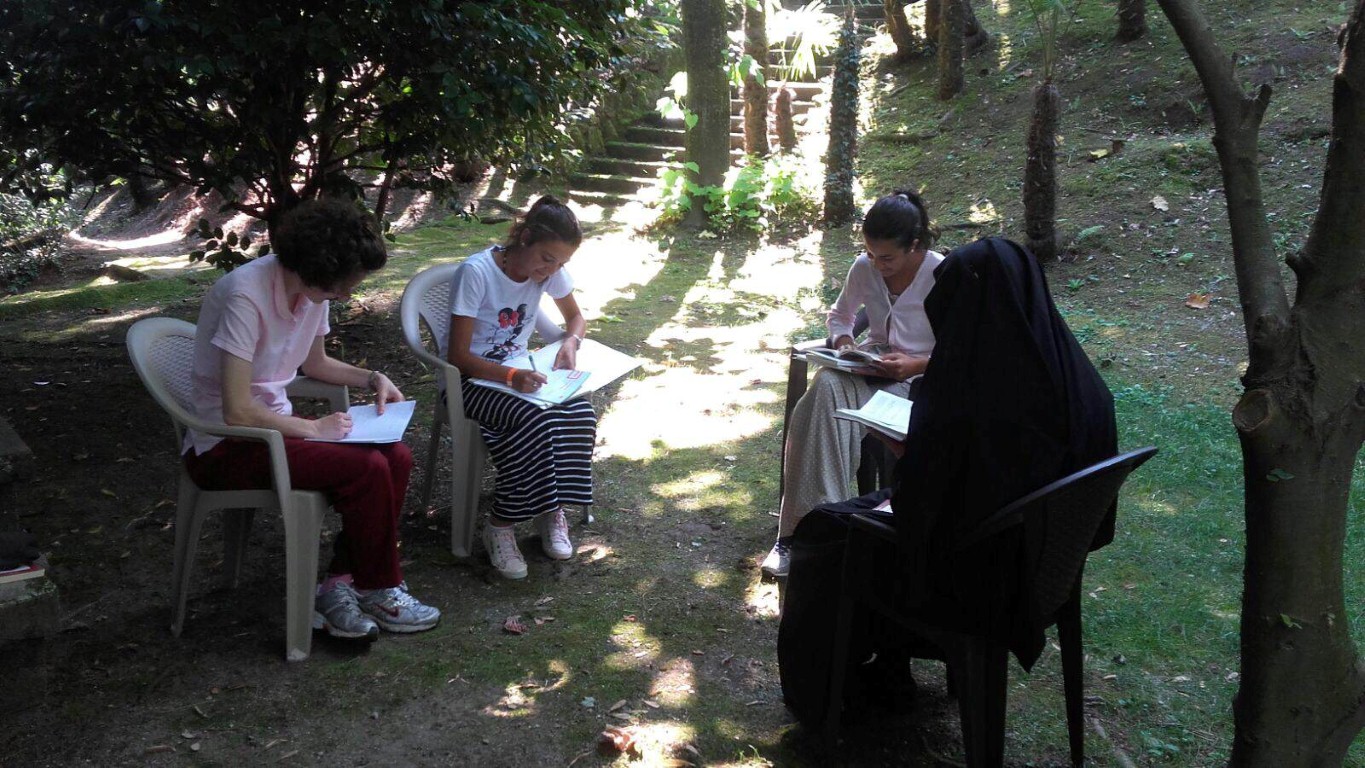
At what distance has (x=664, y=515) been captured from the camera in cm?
491

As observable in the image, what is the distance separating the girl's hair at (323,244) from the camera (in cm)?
346

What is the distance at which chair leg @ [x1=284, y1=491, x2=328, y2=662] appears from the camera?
3471mm

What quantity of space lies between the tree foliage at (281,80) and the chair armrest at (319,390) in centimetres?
149

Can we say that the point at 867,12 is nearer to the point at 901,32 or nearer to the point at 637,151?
the point at 901,32

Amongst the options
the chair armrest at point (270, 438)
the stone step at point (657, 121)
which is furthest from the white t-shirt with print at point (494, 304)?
the stone step at point (657, 121)

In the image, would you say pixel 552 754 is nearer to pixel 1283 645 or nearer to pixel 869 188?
pixel 1283 645

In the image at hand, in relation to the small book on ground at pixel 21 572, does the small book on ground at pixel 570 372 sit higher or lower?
higher

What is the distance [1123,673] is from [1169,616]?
0.45 m

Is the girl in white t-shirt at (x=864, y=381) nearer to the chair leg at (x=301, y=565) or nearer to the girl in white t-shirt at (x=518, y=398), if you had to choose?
the girl in white t-shirt at (x=518, y=398)

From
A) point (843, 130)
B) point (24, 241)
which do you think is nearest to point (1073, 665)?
point (843, 130)

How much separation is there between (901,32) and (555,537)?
13.3 metres

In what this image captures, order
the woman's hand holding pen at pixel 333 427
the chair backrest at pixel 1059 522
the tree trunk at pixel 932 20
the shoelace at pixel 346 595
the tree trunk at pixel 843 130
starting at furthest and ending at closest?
the tree trunk at pixel 932 20 < the tree trunk at pixel 843 130 < the shoelace at pixel 346 595 < the woman's hand holding pen at pixel 333 427 < the chair backrest at pixel 1059 522

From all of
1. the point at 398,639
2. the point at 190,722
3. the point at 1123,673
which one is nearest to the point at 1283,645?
the point at 1123,673

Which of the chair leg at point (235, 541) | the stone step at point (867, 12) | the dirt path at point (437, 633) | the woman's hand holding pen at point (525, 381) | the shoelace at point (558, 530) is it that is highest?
the stone step at point (867, 12)
